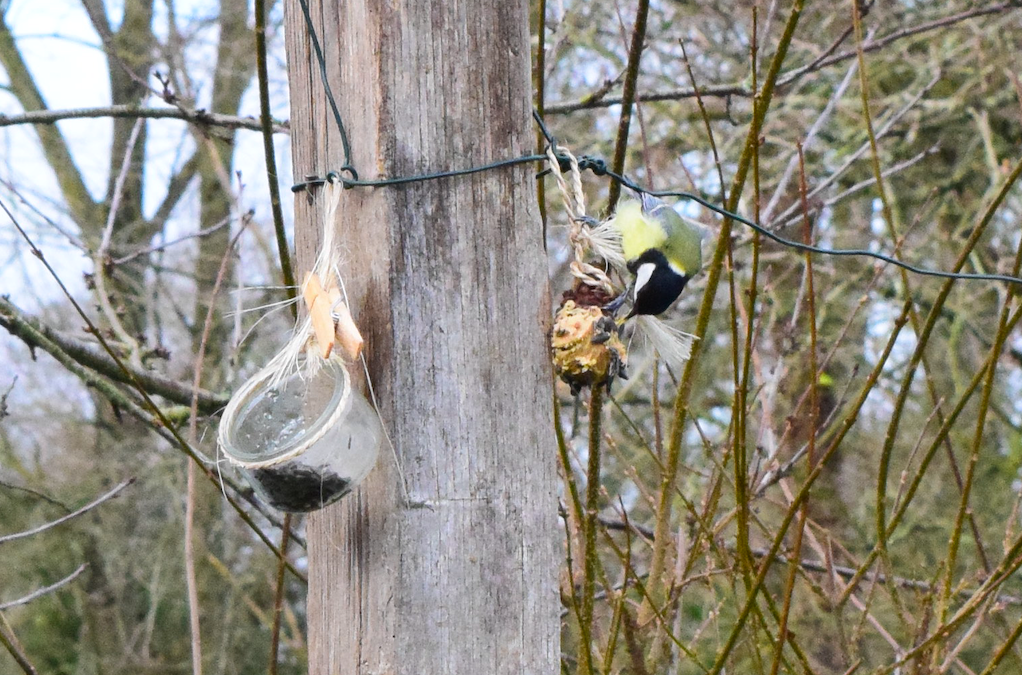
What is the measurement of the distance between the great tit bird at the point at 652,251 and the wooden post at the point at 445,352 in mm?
147

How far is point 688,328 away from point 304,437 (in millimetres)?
5000

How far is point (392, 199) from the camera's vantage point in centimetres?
128

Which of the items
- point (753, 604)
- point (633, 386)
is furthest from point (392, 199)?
point (633, 386)

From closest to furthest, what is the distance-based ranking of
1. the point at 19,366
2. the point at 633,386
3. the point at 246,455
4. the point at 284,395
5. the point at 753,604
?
the point at 246,455 → the point at 284,395 → the point at 753,604 → the point at 633,386 → the point at 19,366

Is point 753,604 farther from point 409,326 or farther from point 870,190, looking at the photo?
point 870,190

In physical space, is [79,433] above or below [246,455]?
below

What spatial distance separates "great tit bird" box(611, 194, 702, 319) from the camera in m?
1.40

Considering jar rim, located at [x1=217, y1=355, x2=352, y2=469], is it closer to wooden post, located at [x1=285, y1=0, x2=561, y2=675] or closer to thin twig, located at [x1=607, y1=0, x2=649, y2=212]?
wooden post, located at [x1=285, y1=0, x2=561, y2=675]

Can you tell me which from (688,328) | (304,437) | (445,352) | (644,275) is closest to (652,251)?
(644,275)

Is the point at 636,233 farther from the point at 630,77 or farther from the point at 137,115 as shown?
the point at 137,115

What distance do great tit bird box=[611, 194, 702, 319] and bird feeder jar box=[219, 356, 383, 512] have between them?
0.43 m

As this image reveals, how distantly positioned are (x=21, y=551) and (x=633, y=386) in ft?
17.7

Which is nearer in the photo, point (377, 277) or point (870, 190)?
point (377, 277)

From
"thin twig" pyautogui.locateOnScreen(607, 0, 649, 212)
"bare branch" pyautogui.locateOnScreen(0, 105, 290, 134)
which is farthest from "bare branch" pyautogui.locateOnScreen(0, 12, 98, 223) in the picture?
"thin twig" pyautogui.locateOnScreen(607, 0, 649, 212)
